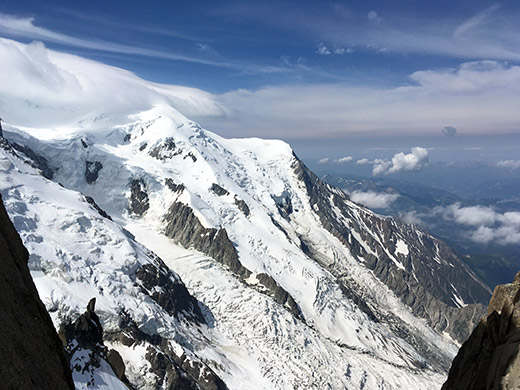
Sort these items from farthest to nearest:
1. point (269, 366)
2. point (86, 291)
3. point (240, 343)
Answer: point (240, 343)
point (269, 366)
point (86, 291)

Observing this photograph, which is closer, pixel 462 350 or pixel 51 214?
pixel 462 350

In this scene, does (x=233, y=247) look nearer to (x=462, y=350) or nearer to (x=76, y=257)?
(x=76, y=257)

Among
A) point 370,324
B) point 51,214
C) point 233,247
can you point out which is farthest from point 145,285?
point 370,324

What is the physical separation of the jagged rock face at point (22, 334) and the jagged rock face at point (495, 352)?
23.5 meters

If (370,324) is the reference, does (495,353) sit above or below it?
above

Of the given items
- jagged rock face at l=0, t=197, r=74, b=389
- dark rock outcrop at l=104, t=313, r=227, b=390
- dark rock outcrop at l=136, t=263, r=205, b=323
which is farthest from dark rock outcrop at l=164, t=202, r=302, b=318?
jagged rock face at l=0, t=197, r=74, b=389

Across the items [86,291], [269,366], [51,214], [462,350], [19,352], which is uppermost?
[462,350]

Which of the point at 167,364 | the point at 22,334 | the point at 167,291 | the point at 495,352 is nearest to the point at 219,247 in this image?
the point at 167,291

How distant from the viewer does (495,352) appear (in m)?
21.0

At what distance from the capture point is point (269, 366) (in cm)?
12112

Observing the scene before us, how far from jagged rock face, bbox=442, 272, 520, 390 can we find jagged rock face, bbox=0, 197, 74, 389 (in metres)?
23.5

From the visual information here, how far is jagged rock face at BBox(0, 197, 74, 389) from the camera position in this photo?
14.9 meters

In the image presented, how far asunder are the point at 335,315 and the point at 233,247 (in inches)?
2626

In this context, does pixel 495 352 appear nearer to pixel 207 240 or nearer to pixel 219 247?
pixel 219 247
